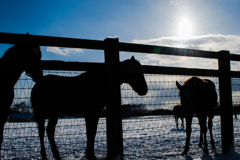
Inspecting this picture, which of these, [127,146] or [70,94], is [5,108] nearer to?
[70,94]

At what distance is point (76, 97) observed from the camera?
345 cm

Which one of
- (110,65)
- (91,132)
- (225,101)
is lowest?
(91,132)

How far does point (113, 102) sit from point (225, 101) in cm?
289

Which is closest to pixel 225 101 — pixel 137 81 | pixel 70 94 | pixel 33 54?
pixel 137 81

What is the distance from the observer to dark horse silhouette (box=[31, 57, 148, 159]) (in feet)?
11.0

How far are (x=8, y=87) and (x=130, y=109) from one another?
7.16 ft

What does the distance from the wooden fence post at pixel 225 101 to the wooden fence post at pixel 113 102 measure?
8.84ft

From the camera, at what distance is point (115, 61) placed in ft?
10.4

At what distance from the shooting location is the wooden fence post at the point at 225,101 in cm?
434

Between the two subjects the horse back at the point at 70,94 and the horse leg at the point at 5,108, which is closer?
the horse leg at the point at 5,108

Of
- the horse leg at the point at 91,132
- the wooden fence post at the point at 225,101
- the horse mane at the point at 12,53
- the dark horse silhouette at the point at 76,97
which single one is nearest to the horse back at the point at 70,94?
the dark horse silhouette at the point at 76,97

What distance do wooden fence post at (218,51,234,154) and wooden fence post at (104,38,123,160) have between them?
2.70 meters

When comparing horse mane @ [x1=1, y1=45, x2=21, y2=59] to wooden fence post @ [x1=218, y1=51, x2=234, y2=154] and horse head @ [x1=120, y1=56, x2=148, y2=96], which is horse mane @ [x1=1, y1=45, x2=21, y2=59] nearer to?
horse head @ [x1=120, y1=56, x2=148, y2=96]

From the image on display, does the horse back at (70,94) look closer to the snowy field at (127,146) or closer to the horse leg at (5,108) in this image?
the snowy field at (127,146)
